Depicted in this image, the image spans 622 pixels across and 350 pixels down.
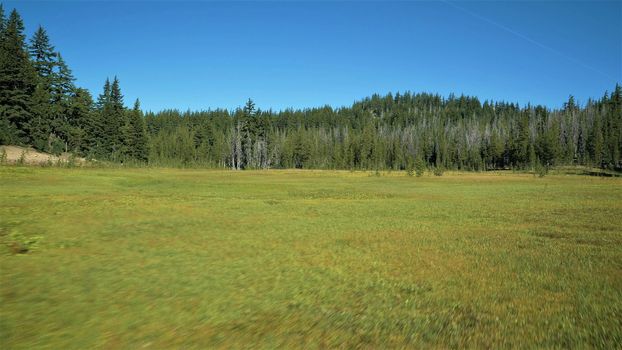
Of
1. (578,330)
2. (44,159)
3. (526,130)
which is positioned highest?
(526,130)

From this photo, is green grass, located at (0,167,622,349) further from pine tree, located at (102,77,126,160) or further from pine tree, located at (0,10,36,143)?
pine tree, located at (102,77,126,160)

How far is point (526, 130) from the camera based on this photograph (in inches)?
5704

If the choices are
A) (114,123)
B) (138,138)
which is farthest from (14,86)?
(138,138)

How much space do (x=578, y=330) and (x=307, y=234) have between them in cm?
1045

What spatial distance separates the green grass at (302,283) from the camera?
6672mm

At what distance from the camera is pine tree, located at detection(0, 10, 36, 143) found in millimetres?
63750

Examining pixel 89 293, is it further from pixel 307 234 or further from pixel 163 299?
pixel 307 234

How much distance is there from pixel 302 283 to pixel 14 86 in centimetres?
7787

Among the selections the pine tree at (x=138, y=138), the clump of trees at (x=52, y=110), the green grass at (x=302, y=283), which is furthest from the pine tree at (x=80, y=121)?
the green grass at (x=302, y=283)

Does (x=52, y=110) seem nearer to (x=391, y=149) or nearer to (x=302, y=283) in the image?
(x=302, y=283)

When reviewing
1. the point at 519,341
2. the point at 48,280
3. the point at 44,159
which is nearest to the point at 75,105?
the point at 44,159

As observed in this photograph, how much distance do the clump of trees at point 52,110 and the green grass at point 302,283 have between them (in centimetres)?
5964

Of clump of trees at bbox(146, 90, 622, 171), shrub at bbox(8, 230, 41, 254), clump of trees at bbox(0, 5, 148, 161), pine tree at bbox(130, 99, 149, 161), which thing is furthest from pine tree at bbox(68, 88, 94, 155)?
shrub at bbox(8, 230, 41, 254)

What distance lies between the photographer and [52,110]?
74.8 metres
